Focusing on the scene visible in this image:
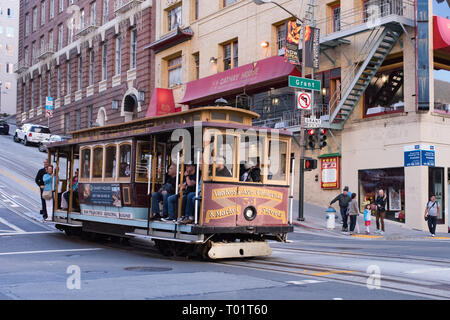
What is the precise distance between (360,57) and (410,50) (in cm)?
237

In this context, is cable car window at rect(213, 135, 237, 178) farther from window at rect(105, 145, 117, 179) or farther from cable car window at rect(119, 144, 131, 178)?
window at rect(105, 145, 117, 179)

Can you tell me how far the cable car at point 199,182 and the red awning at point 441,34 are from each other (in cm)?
1361

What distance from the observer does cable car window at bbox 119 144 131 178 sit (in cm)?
1255

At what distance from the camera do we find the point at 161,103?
1412 inches

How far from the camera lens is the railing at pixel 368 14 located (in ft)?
75.9

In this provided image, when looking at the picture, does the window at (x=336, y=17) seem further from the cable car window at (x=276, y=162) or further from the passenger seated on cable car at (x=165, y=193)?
the passenger seated on cable car at (x=165, y=193)

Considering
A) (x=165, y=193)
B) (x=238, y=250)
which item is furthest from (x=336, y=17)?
(x=238, y=250)

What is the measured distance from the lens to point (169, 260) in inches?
436

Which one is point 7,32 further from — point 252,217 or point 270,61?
point 252,217

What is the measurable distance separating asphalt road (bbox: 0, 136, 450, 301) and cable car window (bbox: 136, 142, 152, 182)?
1818mm

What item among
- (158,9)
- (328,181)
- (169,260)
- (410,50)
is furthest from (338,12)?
(169,260)

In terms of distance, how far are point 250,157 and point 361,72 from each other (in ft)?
46.8

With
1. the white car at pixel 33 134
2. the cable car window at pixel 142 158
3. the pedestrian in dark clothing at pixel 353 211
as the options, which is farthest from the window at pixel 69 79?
the cable car window at pixel 142 158

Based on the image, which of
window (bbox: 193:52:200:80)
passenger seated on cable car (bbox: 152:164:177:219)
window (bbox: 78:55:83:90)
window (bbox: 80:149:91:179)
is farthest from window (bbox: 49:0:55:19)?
passenger seated on cable car (bbox: 152:164:177:219)
